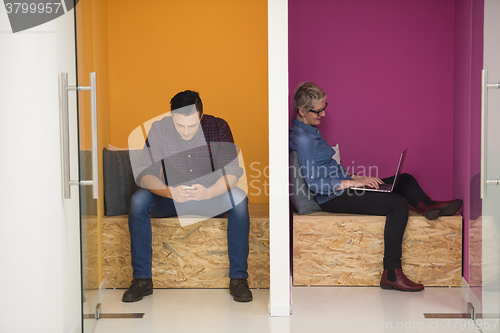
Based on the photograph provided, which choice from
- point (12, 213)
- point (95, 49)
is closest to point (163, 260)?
point (12, 213)

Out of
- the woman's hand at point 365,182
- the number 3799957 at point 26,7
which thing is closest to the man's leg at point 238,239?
the woman's hand at point 365,182

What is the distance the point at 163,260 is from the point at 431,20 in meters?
2.53

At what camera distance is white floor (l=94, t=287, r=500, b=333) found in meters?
2.21

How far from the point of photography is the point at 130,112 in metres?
3.39

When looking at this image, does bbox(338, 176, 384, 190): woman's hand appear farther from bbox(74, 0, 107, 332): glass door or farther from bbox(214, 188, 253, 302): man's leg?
bbox(74, 0, 107, 332): glass door

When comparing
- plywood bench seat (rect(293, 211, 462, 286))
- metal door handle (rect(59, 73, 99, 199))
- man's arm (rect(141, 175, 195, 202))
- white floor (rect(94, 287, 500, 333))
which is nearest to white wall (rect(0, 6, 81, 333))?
metal door handle (rect(59, 73, 99, 199))

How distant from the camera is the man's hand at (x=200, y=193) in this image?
265 cm

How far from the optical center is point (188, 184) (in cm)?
279

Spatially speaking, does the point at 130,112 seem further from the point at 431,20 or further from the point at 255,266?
the point at 431,20

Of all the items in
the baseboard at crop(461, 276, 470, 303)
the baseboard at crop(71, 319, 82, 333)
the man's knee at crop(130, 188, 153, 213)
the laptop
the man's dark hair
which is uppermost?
the man's dark hair

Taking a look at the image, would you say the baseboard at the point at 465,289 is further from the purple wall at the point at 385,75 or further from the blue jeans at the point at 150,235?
the blue jeans at the point at 150,235

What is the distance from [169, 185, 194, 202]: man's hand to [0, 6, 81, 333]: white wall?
0.95 m

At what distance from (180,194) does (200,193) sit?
0.41ft

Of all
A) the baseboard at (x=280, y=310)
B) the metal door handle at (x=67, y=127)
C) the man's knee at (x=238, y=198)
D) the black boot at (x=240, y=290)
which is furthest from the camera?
the man's knee at (x=238, y=198)
